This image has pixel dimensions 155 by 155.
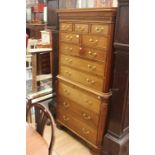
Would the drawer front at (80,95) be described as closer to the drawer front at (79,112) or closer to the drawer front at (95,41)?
the drawer front at (79,112)

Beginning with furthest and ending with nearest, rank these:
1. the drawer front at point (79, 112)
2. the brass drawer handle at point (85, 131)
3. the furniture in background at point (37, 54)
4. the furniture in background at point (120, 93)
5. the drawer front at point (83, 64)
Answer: the furniture in background at point (37, 54), the brass drawer handle at point (85, 131), the drawer front at point (79, 112), the drawer front at point (83, 64), the furniture in background at point (120, 93)

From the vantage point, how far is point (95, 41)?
1699mm

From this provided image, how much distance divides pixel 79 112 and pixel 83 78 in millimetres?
390

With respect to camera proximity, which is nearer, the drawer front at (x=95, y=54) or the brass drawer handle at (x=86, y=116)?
the drawer front at (x=95, y=54)

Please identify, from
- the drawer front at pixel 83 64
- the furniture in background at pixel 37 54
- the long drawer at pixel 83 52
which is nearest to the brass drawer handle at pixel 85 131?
the drawer front at pixel 83 64

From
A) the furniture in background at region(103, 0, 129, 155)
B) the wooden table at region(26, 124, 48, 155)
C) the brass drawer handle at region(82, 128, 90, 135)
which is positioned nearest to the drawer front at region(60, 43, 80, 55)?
the furniture in background at region(103, 0, 129, 155)

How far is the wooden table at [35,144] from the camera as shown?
3.45ft

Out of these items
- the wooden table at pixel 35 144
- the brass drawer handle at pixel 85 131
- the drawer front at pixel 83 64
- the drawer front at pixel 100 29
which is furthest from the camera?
the brass drawer handle at pixel 85 131

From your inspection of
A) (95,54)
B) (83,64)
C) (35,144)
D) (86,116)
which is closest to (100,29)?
(95,54)

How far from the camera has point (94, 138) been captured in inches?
75.0
